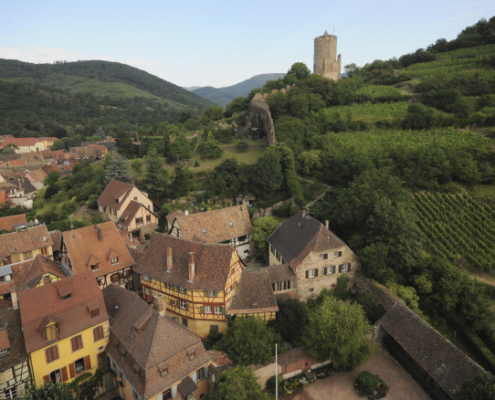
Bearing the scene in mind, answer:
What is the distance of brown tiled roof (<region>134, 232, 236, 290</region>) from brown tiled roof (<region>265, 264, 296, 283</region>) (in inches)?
202

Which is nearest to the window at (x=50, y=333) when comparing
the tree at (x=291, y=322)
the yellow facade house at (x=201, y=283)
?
the yellow facade house at (x=201, y=283)

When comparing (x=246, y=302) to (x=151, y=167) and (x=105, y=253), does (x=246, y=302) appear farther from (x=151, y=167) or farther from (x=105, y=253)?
(x=151, y=167)

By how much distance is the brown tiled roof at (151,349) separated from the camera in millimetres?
17938

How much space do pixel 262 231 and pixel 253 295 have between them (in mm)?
10368

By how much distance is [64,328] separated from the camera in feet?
64.6

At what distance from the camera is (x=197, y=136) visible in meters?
59.8

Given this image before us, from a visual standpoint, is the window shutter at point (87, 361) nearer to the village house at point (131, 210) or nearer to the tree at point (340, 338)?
the tree at point (340, 338)

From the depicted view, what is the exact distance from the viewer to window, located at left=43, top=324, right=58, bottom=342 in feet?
61.8

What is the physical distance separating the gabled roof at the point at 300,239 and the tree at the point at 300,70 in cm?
4535

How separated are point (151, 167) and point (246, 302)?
2548cm

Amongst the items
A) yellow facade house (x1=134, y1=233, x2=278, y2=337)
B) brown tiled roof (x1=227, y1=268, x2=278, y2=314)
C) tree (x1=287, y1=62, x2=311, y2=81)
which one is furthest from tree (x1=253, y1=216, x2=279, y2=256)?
tree (x1=287, y1=62, x2=311, y2=81)

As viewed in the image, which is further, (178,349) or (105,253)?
(105,253)

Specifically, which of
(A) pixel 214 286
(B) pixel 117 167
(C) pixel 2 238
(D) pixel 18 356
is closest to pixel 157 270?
(A) pixel 214 286

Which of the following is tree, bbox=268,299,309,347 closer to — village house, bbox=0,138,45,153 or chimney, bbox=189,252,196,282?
chimney, bbox=189,252,196,282
